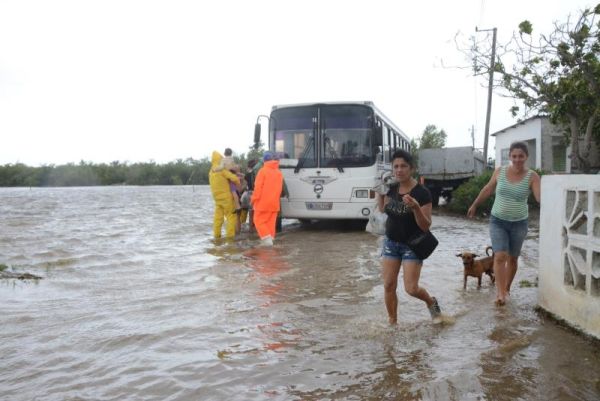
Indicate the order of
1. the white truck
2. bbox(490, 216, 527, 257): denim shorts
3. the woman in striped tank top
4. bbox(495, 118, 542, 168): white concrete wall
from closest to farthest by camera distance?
1. the woman in striped tank top
2. bbox(490, 216, 527, 257): denim shorts
3. the white truck
4. bbox(495, 118, 542, 168): white concrete wall

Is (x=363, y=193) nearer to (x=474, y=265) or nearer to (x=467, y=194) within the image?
(x=474, y=265)

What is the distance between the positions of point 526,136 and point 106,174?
64.0 metres

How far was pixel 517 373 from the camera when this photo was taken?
3766 mm

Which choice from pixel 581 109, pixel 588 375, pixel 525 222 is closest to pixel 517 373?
pixel 588 375

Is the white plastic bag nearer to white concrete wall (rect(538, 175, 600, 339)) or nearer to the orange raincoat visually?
white concrete wall (rect(538, 175, 600, 339))

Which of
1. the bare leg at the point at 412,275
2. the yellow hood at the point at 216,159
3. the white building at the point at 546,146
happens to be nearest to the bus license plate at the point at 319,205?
the yellow hood at the point at 216,159

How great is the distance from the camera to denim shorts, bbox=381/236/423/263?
4.66 metres

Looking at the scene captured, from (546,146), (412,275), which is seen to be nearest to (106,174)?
(546,146)

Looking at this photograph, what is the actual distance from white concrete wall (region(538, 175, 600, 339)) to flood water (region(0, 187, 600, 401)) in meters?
0.21

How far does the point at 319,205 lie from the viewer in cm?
1285

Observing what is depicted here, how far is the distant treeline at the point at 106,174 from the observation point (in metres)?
72.9

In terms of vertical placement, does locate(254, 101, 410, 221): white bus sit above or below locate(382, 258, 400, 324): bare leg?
above

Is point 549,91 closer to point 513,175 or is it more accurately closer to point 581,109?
point 581,109

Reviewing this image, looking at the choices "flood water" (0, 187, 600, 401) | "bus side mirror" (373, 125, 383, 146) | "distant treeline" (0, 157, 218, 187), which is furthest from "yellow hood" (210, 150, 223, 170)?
"distant treeline" (0, 157, 218, 187)
